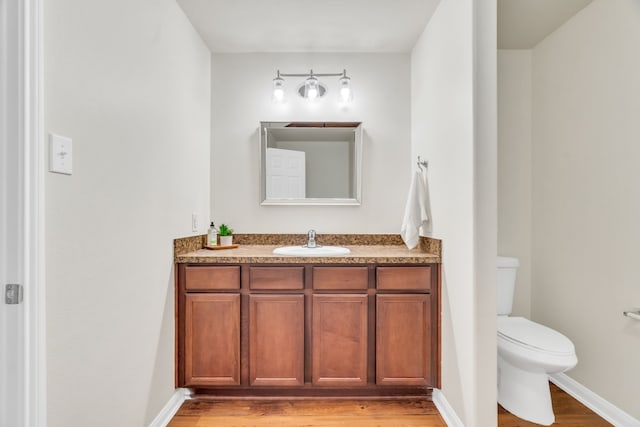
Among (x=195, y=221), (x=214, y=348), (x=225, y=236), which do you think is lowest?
(x=214, y=348)

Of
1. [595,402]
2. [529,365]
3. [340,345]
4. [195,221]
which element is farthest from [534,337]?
[195,221]

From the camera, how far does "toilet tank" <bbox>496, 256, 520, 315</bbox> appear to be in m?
2.26

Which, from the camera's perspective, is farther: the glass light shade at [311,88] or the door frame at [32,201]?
the glass light shade at [311,88]

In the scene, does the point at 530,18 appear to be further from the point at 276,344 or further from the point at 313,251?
the point at 276,344

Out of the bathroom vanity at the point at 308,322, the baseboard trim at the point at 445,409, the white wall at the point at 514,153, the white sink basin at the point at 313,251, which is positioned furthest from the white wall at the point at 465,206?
the white wall at the point at 514,153

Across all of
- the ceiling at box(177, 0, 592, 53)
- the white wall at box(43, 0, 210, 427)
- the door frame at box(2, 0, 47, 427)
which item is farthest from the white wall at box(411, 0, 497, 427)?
the door frame at box(2, 0, 47, 427)

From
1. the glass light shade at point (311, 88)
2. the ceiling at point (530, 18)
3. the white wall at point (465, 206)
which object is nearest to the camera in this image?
the white wall at point (465, 206)

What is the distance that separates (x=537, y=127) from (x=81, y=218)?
276 cm

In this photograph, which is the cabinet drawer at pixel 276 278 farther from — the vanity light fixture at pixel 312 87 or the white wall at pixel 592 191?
the white wall at pixel 592 191

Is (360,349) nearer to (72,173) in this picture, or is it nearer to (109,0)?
(72,173)

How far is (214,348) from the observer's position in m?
2.05

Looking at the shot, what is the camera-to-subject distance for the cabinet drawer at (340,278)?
2068mm
